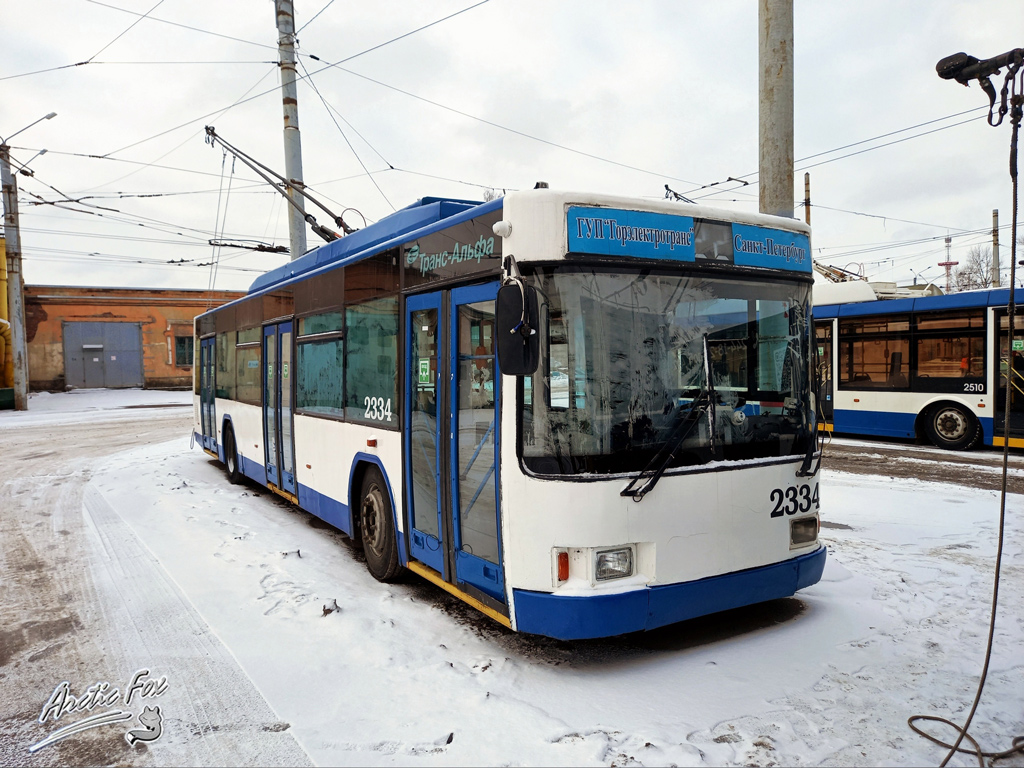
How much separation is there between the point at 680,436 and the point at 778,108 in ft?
16.0


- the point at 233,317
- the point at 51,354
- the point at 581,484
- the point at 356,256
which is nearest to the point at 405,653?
the point at 581,484

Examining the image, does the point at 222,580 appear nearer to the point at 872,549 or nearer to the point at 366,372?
the point at 366,372

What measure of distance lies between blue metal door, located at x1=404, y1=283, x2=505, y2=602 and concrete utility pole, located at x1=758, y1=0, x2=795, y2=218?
162 inches

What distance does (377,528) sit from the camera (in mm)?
5941

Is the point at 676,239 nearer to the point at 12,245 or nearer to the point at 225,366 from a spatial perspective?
the point at 225,366

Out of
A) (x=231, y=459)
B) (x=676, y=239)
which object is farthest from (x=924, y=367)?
(x=231, y=459)

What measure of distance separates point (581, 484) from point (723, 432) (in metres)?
0.99

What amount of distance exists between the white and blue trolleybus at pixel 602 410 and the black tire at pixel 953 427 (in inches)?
409

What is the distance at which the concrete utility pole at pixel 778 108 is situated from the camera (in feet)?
24.1

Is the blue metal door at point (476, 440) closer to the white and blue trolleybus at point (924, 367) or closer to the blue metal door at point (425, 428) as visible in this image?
the blue metal door at point (425, 428)

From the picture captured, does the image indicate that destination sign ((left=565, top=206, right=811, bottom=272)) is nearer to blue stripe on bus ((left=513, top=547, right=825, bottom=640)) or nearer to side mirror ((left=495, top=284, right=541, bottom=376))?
side mirror ((left=495, top=284, right=541, bottom=376))

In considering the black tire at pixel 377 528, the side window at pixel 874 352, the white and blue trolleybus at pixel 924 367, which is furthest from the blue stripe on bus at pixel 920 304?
the black tire at pixel 377 528

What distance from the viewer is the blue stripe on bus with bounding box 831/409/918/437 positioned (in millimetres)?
13953

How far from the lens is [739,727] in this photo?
11.3 feet
